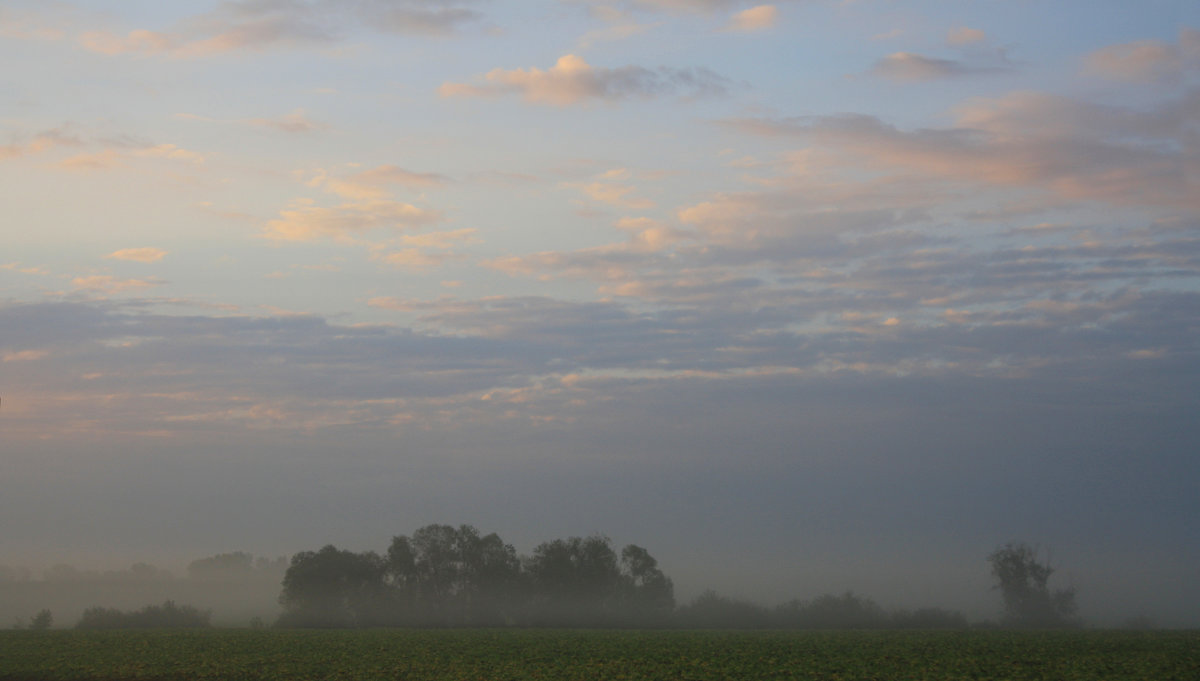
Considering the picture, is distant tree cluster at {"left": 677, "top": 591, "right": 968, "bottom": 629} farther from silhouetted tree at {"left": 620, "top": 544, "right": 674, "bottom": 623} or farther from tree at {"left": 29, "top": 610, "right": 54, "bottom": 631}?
tree at {"left": 29, "top": 610, "right": 54, "bottom": 631}

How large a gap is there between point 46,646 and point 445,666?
30.9 meters

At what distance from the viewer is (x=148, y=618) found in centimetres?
10962

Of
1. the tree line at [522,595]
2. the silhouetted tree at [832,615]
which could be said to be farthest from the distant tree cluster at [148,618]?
the silhouetted tree at [832,615]

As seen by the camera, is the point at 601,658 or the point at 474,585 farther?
the point at 474,585

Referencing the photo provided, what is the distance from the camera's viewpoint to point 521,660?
54.6m

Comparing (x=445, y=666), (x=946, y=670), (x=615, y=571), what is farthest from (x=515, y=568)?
(x=946, y=670)

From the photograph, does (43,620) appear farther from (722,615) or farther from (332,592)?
(722,615)

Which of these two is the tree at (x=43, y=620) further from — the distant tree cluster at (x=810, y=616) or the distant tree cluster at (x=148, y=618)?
the distant tree cluster at (x=810, y=616)

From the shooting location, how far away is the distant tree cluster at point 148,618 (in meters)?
107

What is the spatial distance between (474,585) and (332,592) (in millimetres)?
20582

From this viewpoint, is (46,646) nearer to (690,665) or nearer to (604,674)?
(604,674)

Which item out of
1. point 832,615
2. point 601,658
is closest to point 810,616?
point 832,615

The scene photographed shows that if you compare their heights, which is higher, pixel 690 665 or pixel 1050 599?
pixel 690 665

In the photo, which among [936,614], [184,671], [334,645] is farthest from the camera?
[936,614]
